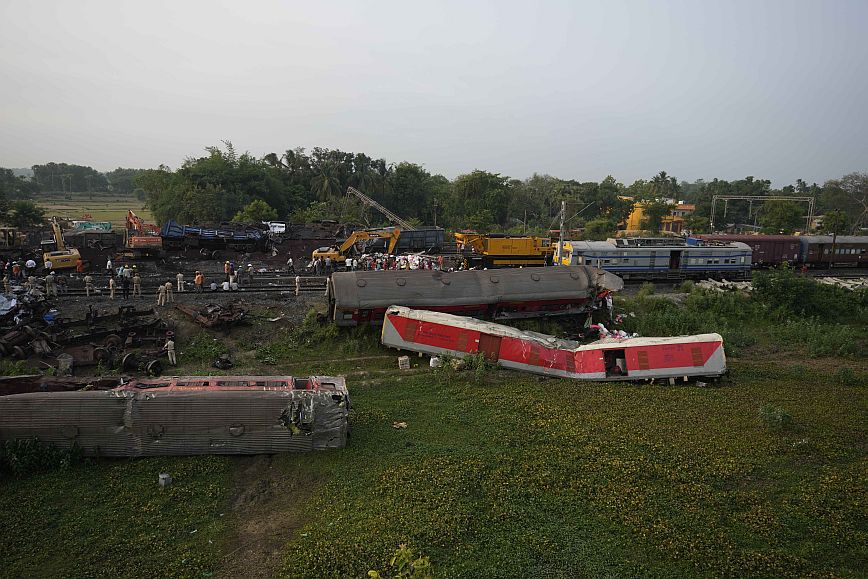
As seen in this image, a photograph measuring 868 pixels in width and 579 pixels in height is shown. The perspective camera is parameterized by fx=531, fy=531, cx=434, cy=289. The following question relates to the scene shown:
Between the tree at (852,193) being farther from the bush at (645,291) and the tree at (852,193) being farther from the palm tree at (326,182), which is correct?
the palm tree at (326,182)

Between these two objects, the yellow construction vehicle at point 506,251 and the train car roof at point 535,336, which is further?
the yellow construction vehicle at point 506,251

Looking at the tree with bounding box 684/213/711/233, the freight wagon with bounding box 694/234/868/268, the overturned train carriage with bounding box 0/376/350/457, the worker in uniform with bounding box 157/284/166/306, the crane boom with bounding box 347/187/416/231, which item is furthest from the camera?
the tree with bounding box 684/213/711/233

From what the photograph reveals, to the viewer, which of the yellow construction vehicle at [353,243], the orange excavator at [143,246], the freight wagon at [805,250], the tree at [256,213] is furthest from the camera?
the tree at [256,213]

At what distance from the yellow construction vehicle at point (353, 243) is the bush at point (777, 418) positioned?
84.6ft

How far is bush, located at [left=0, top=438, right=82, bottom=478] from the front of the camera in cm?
1077

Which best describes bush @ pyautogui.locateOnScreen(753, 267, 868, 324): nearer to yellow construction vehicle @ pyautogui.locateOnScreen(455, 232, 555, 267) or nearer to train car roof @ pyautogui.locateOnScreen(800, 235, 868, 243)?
train car roof @ pyautogui.locateOnScreen(800, 235, 868, 243)

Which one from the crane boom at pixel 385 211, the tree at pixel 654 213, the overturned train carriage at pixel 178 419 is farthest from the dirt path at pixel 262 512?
the tree at pixel 654 213

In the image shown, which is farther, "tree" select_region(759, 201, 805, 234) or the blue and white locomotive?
"tree" select_region(759, 201, 805, 234)

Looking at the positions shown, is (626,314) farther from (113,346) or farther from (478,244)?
(113,346)

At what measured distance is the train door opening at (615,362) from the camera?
1766 centimetres

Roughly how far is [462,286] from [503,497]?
462 inches

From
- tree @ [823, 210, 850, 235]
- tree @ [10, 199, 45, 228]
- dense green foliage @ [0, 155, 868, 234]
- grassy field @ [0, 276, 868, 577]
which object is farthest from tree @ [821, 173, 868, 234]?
tree @ [10, 199, 45, 228]

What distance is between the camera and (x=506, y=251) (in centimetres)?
3572

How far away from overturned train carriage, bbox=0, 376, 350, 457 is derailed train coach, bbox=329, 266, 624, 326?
783cm
